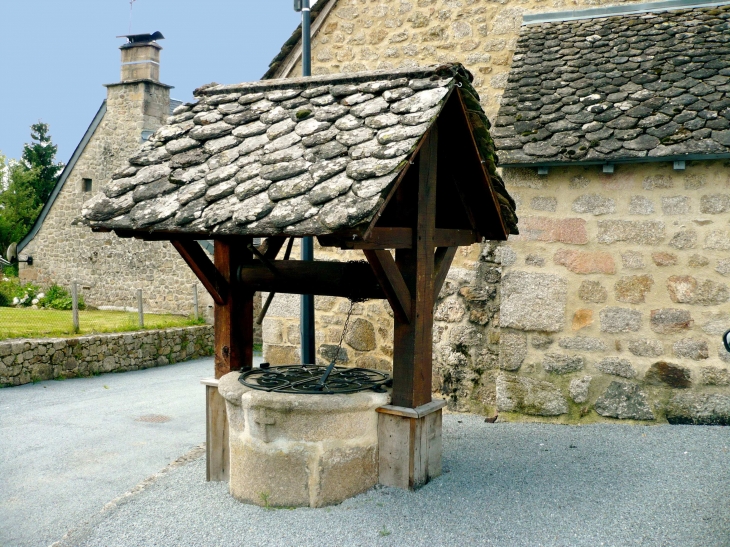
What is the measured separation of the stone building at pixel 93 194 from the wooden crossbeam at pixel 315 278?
14.7 metres

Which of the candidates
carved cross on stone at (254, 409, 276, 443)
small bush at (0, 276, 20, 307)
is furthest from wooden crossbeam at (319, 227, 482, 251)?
small bush at (0, 276, 20, 307)

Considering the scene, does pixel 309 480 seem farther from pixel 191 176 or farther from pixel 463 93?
pixel 463 93

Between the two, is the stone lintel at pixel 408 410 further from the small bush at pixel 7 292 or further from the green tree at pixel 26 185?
the green tree at pixel 26 185

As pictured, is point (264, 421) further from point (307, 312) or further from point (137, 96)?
point (137, 96)

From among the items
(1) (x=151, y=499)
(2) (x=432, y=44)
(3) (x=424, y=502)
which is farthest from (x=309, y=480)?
(2) (x=432, y=44)

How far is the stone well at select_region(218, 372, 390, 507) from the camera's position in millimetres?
4324

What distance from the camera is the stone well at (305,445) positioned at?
4324 mm

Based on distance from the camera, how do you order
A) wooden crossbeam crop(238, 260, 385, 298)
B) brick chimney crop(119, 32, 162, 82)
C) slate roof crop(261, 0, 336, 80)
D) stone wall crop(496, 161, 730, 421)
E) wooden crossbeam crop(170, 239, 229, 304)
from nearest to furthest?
wooden crossbeam crop(238, 260, 385, 298), wooden crossbeam crop(170, 239, 229, 304), stone wall crop(496, 161, 730, 421), slate roof crop(261, 0, 336, 80), brick chimney crop(119, 32, 162, 82)

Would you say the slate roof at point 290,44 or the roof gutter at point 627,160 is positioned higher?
the slate roof at point 290,44

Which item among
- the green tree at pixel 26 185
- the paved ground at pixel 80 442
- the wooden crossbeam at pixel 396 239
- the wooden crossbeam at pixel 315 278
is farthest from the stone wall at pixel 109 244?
the wooden crossbeam at pixel 396 239

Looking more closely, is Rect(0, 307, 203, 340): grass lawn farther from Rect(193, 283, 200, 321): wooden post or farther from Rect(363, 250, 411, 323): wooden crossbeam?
Rect(363, 250, 411, 323): wooden crossbeam

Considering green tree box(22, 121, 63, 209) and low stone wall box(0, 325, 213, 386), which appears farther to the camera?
green tree box(22, 121, 63, 209)

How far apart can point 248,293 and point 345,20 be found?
4627 millimetres

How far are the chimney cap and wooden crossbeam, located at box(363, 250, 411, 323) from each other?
18527mm
